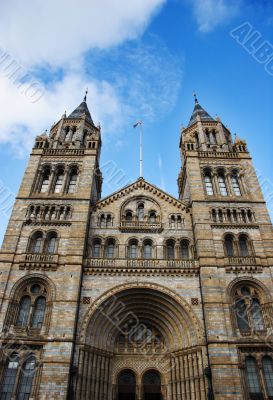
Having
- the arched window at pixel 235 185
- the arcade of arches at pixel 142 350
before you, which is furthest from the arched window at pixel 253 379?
the arched window at pixel 235 185

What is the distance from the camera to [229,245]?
23.2 meters

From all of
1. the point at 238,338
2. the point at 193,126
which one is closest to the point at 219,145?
the point at 193,126

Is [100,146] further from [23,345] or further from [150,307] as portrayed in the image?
[23,345]

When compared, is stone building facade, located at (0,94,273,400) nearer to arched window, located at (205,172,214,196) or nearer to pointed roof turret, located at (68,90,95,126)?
arched window, located at (205,172,214,196)

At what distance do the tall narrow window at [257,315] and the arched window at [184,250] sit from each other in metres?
5.14

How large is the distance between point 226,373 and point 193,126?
74.1 ft

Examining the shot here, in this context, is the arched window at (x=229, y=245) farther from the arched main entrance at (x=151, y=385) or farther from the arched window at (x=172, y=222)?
the arched main entrance at (x=151, y=385)

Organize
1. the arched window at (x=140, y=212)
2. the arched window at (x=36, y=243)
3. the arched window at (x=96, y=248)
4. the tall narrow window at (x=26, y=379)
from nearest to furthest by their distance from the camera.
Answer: the tall narrow window at (x=26, y=379), the arched window at (x=36, y=243), the arched window at (x=96, y=248), the arched window at (x=140, y=212)

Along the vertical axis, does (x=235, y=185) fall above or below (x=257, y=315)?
above

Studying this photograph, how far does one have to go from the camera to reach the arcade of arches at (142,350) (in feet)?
60.7

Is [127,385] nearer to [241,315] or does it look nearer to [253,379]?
[253,379]

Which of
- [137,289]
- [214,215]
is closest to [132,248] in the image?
[137,289]

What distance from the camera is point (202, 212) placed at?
23.9m

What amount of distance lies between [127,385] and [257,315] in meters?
8.88
